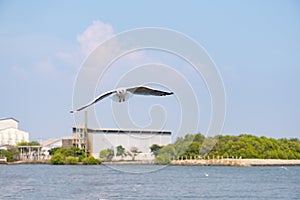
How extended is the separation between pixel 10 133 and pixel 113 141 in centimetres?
2324

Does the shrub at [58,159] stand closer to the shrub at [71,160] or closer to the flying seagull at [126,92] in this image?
the shrub at [71,160]

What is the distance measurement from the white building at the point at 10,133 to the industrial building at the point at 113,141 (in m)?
12.5

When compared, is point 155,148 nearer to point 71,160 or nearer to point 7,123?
point 71,160

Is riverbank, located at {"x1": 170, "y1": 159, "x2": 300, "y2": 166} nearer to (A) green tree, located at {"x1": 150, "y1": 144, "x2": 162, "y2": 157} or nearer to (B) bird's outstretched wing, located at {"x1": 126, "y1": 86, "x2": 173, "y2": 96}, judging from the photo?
→ (A) green tree, located at {"x1": 150, "y1": 144, "x2": 162, "y2": 157}

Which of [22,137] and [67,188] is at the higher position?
[22,137]

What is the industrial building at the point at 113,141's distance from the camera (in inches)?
3236

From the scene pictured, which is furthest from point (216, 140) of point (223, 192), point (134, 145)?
point (223, 192)

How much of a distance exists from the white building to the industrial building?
40.9 ft

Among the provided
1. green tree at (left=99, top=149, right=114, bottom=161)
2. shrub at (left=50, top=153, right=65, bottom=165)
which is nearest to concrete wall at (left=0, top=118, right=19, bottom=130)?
shrub at (left=50, top=153, right=65, bottom=165)

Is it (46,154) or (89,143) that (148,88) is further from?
(46,154)

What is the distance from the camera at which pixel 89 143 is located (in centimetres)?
9138

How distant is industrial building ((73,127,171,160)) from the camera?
82194 mm

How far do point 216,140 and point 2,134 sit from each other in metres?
38.5

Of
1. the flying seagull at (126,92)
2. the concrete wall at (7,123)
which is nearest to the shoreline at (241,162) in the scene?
the concrete wall at (7,123)
